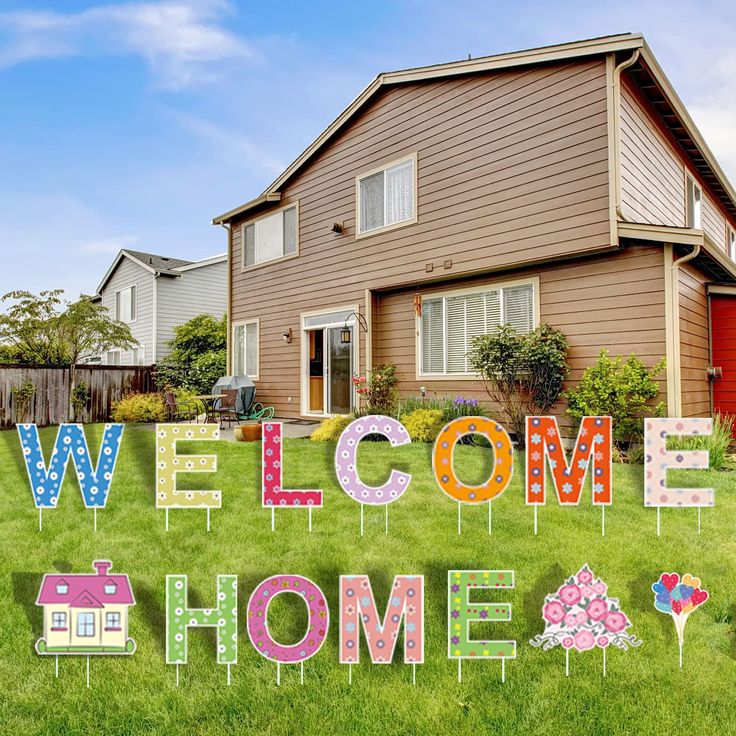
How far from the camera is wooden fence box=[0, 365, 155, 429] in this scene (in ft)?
43.5

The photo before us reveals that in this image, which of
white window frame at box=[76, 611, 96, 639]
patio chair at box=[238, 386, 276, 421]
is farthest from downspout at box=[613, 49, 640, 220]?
patio chair at box=[238, 386, 276, 421]

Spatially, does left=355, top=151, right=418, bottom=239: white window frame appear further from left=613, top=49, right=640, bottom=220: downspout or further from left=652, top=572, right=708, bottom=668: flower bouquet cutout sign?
left=652, top=572, right=708, bottom=668: flower bouquet cutout sign

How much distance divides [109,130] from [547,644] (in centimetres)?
1657

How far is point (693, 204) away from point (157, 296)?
18.6 metres

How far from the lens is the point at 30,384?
13570 mm

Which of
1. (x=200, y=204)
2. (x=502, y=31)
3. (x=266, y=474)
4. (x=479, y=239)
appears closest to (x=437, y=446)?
(x=266, y=474)

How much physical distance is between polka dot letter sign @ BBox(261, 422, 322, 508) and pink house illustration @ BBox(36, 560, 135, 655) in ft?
4.60

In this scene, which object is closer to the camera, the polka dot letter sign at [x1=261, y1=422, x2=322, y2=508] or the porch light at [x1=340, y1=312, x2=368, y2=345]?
the polka dot letter sign at [x1=261, y1=422, x2=322, y2=508]

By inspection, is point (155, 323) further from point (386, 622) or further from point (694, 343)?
point (386, 622)

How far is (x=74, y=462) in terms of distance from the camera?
380cm

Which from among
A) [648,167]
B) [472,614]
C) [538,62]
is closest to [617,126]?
[648,167]

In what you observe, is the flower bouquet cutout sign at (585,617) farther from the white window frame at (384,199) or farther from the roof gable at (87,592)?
the white window frame at (384,199)

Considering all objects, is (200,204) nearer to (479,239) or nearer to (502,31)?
(502,31)

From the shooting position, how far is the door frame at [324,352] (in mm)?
11672
